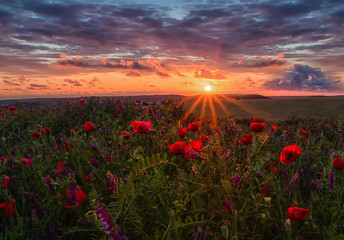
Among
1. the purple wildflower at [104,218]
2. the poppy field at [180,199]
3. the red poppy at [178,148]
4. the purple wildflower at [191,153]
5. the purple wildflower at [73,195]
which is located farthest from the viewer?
the red poppy at [178,148]

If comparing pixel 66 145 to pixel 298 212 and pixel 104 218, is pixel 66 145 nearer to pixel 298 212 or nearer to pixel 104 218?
pixel 104 218

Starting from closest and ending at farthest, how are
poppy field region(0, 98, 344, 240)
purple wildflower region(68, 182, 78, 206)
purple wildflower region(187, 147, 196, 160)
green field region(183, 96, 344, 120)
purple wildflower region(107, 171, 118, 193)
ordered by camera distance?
purple wildflower region(107, 171, 118, 193) < poppy field region(0, 98, 344, 240) < purple wildflower region(68, 182, 78, 206) < purple wildflower region(187, 147, 196, 160) < green field region(183, 96, 344, 120)

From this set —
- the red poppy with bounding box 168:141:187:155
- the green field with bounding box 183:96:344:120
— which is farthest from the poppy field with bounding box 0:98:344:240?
the green field with bounding box 183:96:344:120

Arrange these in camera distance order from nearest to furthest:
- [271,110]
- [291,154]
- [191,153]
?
[291,154] → [191,153] → [271,110]

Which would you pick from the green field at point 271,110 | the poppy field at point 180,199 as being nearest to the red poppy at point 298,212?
the poppy field at point 180,199

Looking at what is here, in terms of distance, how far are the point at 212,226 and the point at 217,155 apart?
28.7 inches

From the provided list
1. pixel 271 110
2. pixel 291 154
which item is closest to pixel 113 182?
pixel 291 154

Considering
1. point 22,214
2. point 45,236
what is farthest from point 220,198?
point 22,214

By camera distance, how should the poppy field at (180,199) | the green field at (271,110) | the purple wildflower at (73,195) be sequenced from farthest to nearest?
the green field at (271,110)
the purple wildflower at (73,195)
the poppy field at (180,199)

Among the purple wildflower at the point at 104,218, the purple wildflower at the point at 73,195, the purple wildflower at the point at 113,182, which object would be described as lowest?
the purple wildflower at the point at 73,195

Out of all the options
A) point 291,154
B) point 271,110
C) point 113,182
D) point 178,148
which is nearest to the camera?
point 113,182

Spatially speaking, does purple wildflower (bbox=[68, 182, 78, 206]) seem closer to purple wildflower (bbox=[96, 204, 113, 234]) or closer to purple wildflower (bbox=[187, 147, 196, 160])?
purple wildflower (bbox=[96, 204, 113, 234])

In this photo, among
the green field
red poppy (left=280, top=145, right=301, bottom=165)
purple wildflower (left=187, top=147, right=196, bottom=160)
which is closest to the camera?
red poppy (left=280, top=145, right=301, bottom=165)

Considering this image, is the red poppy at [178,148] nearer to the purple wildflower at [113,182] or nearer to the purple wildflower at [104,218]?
the purple wildflower at [113,182]
